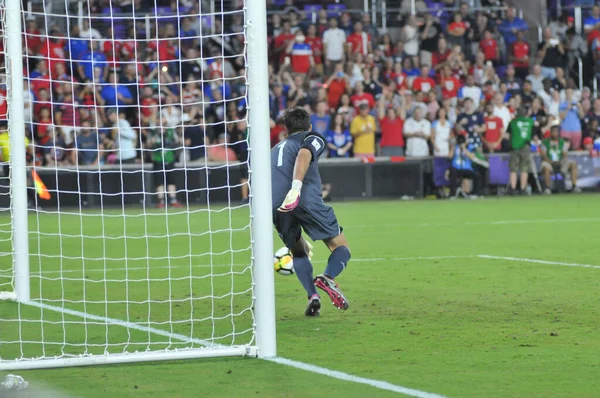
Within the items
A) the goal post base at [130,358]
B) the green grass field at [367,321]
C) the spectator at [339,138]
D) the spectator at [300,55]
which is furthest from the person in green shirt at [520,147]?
the goal post base at [130,358]

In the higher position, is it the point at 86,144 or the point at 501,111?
the point at 501,111

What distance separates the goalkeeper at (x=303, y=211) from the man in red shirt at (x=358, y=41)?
1905cm

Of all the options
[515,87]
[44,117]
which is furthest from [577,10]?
[44,117]

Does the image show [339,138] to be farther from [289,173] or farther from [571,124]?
[289,173]

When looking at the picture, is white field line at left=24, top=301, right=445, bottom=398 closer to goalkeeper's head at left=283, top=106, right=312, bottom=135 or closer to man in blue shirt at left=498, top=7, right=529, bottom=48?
goalkeeper's head at left=283, top=106, right=312, bottom=135

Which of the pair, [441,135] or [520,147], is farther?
[520,147]

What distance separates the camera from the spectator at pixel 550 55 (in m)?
29.1

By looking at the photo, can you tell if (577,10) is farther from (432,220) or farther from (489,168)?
(432,220)

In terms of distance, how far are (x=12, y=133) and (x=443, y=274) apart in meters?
4.51

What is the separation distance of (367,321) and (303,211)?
1022 millimetres

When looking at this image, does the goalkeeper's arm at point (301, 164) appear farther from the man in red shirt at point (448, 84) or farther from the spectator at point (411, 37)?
the spectator at point (411, 37)

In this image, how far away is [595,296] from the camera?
Result: 8.95m

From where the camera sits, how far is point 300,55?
2667 cm

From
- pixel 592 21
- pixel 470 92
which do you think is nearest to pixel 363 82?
pixel 470 92
